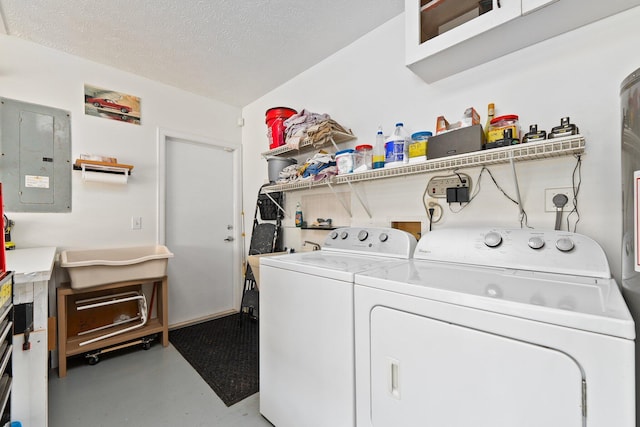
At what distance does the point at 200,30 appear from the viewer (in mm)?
2014

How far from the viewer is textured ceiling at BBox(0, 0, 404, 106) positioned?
1.79 metres

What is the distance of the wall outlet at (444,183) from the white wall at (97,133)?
2.59 m

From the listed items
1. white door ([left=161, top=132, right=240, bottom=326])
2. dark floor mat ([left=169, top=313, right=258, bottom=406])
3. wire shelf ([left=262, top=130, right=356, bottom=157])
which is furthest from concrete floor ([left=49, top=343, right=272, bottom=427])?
wire shelf ([left=262, top=130, right=356, bottom=157])

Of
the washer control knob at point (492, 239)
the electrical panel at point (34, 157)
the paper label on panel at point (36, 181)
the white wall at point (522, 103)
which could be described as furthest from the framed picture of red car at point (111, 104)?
the washer control knob at point (492, 239)

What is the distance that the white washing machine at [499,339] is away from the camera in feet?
2.10

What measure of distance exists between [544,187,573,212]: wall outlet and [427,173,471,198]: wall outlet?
35 centimetres

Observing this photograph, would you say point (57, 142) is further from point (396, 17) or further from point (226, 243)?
point (396, 17)

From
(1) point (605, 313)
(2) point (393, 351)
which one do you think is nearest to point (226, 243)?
(2) point (393, 351)

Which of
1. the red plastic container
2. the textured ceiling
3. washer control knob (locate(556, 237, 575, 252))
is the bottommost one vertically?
washer control knob (locate(556, 237, 575, 252))

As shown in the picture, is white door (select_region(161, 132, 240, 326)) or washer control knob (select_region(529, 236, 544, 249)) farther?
white door (select_region(161, 132, 240, 326))

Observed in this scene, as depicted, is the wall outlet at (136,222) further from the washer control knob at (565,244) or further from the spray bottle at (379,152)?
the washer control knob at (565,244)

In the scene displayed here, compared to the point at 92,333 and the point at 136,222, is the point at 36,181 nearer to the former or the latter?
the point at 136,222

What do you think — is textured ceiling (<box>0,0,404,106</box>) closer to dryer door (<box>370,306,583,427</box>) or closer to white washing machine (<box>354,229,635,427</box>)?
white washing machine (<box>354,229,635,427</box>)

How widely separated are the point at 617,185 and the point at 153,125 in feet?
11.4
